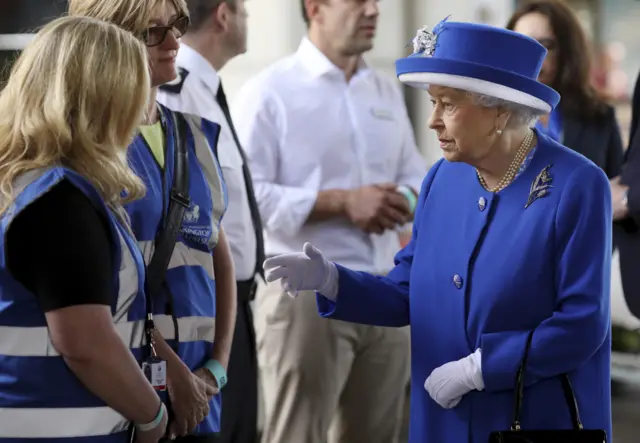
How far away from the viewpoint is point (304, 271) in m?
2.36

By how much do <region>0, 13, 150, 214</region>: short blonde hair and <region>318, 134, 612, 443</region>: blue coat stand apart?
0.70m

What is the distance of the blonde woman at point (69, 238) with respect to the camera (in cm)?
178

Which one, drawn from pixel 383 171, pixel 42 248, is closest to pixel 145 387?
Result: pixel 42 248

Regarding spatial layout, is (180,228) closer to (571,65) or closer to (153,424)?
(153,424)

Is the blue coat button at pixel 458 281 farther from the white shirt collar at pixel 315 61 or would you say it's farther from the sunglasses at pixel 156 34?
the white shirt collar at pixel 315 61

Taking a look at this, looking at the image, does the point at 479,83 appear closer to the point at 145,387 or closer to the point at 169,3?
the point at 169,3

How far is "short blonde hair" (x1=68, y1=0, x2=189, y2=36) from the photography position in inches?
88.8

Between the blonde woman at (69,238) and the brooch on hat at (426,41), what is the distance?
2.02 ft

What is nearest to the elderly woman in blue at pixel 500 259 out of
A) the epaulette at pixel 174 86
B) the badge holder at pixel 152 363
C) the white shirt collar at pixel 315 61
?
the badge holder at pixel 152 363

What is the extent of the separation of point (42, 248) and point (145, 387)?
0.33 meters

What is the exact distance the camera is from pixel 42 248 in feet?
5.78

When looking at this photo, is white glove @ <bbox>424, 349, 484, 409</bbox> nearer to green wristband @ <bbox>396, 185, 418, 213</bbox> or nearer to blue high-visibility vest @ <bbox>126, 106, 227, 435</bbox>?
blue high-visibility vest @ <bbox>126, 106, 227, 435</bbox>

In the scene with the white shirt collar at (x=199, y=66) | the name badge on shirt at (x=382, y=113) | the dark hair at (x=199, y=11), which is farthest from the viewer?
the name badge on shirt at (x=382, y=113)

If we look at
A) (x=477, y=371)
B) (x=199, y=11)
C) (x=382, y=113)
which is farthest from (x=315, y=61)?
(x=477, y=371)
